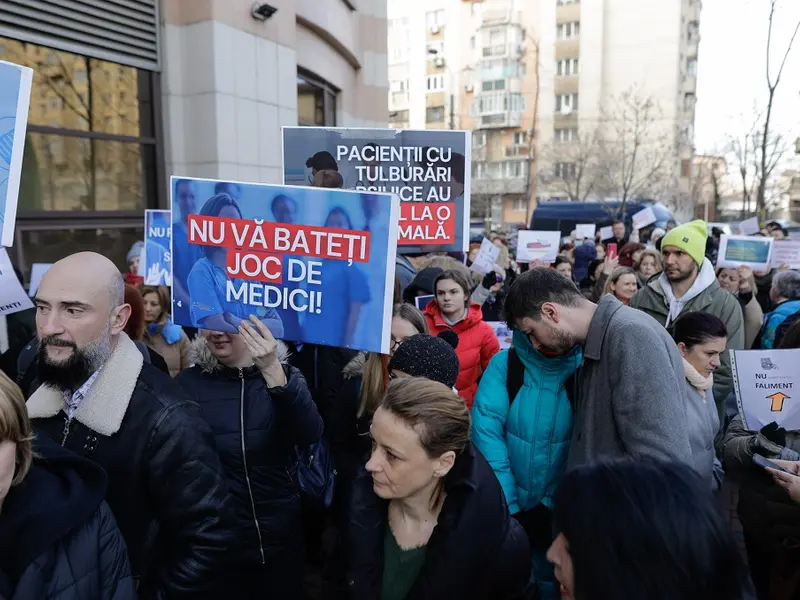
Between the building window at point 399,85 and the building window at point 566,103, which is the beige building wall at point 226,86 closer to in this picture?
the building window at point 566,103

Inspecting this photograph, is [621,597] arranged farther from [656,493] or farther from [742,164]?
[742,164]

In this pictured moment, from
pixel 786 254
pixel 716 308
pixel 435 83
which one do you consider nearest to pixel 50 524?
pixel 716 308

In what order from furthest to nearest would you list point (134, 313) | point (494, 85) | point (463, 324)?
point (494, 85) < point (463, 324) < point (134, 313)

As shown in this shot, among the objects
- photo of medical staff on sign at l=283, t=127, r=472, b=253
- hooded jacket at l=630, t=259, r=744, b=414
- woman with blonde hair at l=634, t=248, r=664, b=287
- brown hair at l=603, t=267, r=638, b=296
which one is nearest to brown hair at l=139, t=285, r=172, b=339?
photo of medical staff on sign at l=283, t=127, r=472, b=253

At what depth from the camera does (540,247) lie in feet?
28.3

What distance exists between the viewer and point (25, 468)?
155 cm

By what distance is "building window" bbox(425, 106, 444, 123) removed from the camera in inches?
2167

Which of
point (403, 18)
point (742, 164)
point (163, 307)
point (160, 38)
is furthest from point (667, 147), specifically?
point (163, 307)

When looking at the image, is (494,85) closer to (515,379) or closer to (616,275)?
(616,275)

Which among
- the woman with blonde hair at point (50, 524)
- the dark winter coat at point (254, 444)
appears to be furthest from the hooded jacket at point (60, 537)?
the dark winter coat at point (254, 444)

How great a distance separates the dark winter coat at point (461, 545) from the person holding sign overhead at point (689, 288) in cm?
289

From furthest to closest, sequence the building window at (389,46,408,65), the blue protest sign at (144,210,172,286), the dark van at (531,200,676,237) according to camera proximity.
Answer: the building window at (389,46,408,65), the dark van at (531,200,676,237), the blue protest sign at (144,210,172,286)

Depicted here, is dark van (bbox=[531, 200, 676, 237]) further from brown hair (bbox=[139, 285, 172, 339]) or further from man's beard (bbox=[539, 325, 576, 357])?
man's beard (bbox=[539, 325, 576, 357])

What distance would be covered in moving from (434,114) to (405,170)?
53.7 m
